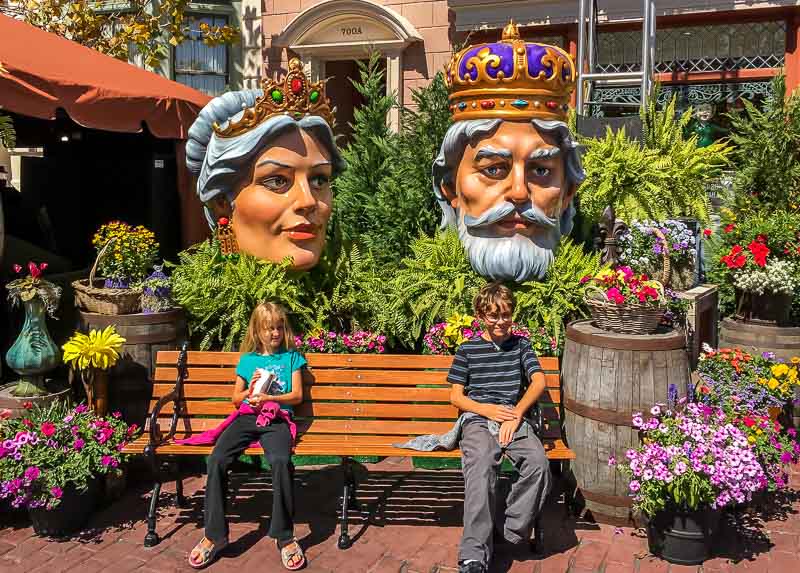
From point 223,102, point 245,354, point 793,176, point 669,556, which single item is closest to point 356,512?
point 245,354

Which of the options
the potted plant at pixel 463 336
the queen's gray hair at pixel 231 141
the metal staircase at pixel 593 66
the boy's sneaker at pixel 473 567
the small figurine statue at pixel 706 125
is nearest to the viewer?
the boy's sneaker at pixel 473 567

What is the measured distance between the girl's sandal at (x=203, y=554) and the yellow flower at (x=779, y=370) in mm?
3232

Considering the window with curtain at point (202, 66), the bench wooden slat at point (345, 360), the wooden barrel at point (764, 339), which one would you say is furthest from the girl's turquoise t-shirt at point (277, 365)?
the window with curtain at point (202, 66)

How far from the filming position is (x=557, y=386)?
15.2 ft

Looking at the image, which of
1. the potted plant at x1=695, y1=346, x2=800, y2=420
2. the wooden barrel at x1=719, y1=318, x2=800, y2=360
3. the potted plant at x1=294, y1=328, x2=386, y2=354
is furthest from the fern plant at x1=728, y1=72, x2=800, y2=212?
the potted plant at x1=294, y1=328, x2=386, y2=354

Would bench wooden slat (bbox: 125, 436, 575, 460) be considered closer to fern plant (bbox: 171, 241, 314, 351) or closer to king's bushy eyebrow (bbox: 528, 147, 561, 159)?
fern plant (bbox: 171, 241, 314, 351)

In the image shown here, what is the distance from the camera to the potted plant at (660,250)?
6.73 metres

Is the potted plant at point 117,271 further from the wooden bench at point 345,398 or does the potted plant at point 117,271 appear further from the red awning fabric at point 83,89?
the red awning fabric at point 83,89

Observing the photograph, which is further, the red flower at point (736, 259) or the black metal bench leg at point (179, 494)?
the red flower at point (736, 259)

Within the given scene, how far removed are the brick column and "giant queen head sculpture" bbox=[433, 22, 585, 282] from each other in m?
5.59

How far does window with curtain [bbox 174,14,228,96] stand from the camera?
1405 centimetres

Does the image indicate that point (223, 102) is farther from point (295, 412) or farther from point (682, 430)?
point (682, 430)

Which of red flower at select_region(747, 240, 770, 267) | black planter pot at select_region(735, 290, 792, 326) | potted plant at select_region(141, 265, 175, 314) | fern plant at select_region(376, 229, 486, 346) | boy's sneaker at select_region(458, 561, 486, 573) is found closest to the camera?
boy's sneaker at select_region(458, 561, 486, 573)

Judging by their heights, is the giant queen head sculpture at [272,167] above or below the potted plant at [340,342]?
above
